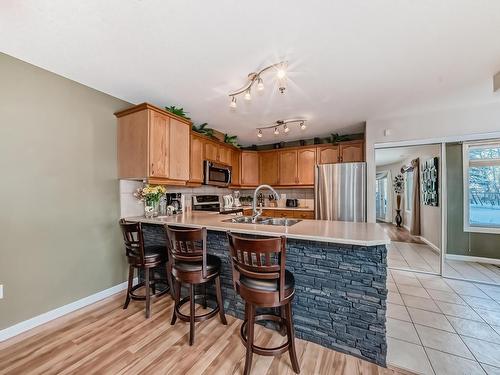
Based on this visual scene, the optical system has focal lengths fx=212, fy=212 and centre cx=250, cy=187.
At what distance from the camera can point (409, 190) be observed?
4.93 meters

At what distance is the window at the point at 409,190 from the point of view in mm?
4738

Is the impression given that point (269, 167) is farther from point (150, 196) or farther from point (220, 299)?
point (220, 299)

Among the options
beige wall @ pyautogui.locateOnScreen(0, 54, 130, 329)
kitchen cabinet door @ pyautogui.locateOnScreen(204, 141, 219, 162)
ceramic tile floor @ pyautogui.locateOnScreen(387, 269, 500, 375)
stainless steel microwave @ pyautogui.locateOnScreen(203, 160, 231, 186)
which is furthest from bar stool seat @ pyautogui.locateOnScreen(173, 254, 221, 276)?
kitchen cabinet door @ pyautogui.locateOnScreen(204, 141, 219, 162)

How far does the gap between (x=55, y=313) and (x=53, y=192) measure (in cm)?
127

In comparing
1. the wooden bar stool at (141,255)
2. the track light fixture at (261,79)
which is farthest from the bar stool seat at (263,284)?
the track light fixture at (261,79)

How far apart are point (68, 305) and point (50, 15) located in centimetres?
271

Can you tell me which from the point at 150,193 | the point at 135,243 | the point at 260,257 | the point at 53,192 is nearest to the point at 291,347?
the point at 260,257

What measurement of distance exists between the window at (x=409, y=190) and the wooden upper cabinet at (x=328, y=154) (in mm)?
1818

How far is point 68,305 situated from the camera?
232cm

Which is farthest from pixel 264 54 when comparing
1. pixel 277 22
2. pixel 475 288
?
pixel 475 288

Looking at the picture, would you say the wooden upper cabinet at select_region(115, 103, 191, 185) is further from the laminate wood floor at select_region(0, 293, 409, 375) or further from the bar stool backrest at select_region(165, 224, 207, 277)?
the laminate wood floor at select_region(0, 293, 409, 375)

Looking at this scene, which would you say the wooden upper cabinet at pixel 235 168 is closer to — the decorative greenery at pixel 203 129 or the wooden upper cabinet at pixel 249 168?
the wooden upper cabinet at pixel 249 168

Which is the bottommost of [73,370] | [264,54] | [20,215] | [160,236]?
[73,370]

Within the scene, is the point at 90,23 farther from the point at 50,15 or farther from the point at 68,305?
the point at 68,305
